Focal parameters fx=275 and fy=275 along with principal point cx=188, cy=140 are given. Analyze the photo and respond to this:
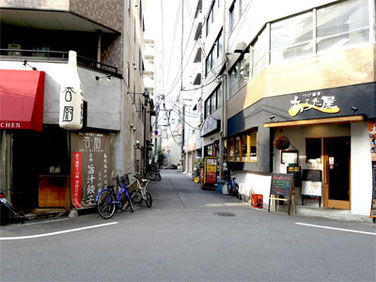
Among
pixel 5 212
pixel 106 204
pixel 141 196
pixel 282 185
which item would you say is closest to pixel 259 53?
pixel 282 185

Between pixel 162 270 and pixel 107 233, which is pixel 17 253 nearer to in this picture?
pixel 107 233

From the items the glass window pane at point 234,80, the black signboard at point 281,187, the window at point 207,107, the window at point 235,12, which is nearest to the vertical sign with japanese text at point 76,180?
the black signboard at point 281,187

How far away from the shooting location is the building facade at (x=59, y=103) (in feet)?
Answer: 28.1

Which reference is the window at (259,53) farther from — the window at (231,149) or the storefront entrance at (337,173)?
the window at (231,149)

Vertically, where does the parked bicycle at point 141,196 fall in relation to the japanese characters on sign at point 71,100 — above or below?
below

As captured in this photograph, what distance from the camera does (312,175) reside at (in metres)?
10.6

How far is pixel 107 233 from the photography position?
7.00 metres

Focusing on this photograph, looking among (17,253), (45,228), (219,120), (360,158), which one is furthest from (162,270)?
(219,120)

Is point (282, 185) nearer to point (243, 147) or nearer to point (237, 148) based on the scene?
point (243, 147)

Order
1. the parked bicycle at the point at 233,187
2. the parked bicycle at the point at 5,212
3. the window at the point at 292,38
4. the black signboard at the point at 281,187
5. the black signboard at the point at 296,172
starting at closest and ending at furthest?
the parked bicycle at the point at 5,212
the black signboard at the point at 281,187
the window at the point at 292,38
the black signboard at the point at 296,172
the parked bicycle at the point at 233,187

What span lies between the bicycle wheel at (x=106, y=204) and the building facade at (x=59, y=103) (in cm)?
96

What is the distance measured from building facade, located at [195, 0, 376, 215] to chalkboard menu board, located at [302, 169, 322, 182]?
0.04 meters

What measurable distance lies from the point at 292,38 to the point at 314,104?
2906 mm

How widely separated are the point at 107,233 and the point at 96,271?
2.52 metres
